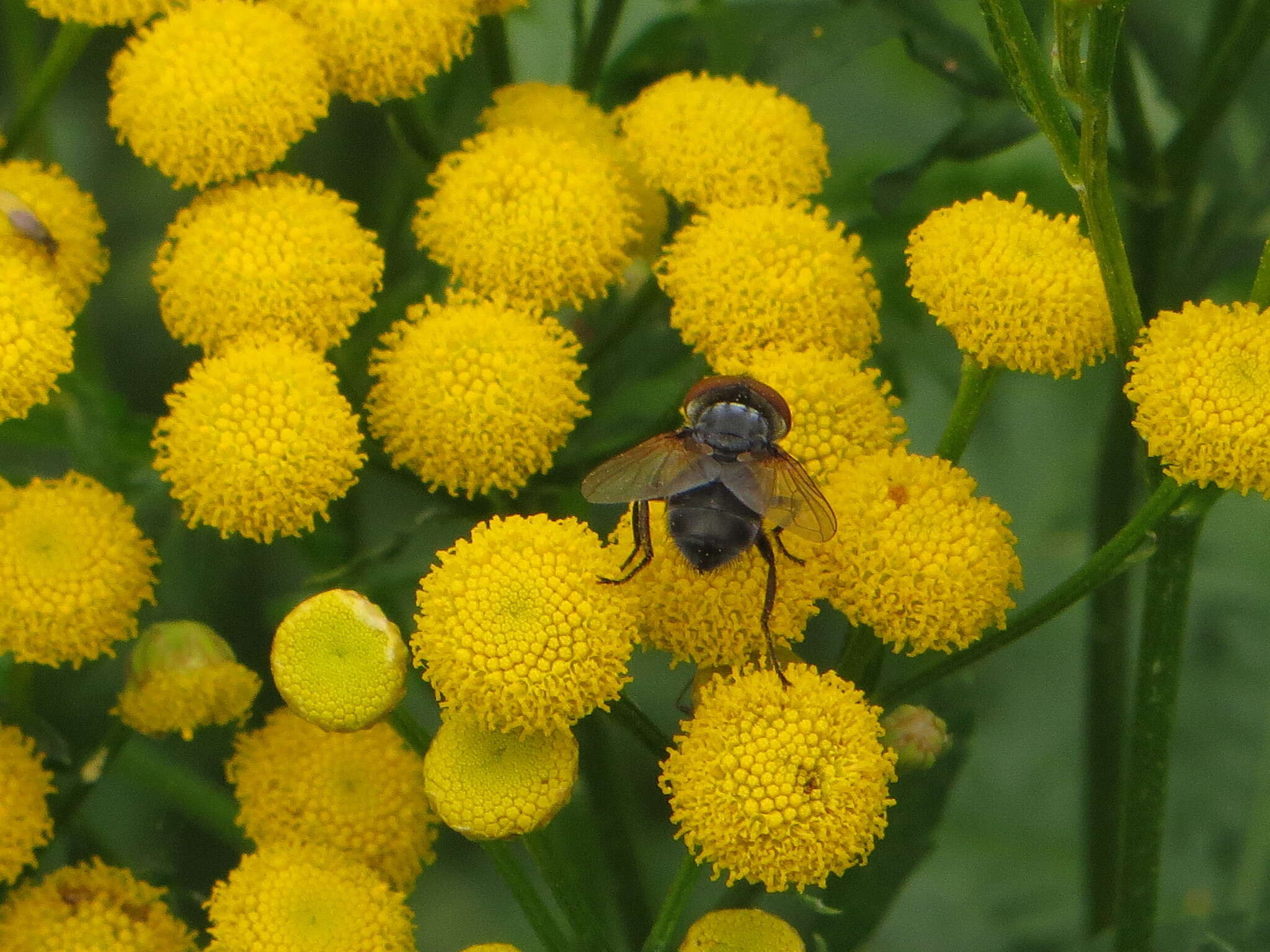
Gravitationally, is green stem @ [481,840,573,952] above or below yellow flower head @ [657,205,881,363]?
below

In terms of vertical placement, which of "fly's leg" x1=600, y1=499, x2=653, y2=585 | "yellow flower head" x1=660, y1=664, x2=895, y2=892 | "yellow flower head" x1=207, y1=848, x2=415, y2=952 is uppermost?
"fly's leg" x1=600, y1=499, x2=653, y2=585

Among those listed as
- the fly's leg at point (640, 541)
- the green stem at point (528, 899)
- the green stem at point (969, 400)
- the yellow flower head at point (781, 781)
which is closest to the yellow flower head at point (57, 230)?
the fly's leg at point (640, 541)

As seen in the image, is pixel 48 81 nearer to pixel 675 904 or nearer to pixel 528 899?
pixel 528 899

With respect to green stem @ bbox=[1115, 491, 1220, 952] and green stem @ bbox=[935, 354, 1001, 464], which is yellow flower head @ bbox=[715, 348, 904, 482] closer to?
green stem @ bbox=[935, 354, 1001, 464]

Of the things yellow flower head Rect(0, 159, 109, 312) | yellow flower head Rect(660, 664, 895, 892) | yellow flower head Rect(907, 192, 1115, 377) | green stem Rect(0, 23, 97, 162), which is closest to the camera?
yellow flower head Rect(660, 664, 895, 892)

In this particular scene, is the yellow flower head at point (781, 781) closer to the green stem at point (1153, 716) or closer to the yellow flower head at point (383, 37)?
the green stem at point (1153, 716)

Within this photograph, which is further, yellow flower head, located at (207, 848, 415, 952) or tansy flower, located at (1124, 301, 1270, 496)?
yellow flower head, located at (207, 848, 415, 952)

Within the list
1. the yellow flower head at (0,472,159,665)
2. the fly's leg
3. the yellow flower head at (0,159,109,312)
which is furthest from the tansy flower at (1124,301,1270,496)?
the yellow flower head at (0,159,109,312)

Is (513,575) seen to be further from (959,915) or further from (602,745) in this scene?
(959,915)
